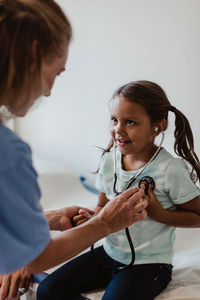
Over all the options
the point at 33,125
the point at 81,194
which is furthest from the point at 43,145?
the point at 81,194

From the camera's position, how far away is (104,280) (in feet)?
4.68

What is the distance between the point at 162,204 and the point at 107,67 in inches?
42.0

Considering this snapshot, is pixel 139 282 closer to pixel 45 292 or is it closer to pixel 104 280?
pixel 104 280

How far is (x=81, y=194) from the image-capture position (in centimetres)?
229

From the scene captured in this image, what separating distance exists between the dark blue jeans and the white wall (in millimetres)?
748

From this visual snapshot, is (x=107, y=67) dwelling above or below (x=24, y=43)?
below

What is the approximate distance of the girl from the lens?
4.24 ft

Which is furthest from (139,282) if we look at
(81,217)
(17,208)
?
(17,208)

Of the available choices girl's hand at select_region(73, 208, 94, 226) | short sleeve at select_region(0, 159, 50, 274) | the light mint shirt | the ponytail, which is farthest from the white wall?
short sleeve at select_region(0, 159, 50, 274)

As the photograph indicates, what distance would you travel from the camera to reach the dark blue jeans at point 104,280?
126cm

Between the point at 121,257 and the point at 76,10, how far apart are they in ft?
4.90

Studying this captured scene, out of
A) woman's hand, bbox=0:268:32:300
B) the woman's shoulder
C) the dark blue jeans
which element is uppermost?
the woman's shoulder

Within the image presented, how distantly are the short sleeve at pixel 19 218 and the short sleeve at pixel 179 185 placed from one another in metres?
0.52

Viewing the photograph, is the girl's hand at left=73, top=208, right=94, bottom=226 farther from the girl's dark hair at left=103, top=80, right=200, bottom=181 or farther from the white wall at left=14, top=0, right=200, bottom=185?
the white wall at left=14, top=0, right=200, bottom=185
